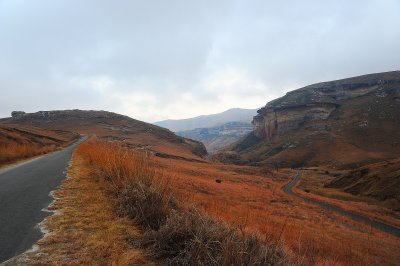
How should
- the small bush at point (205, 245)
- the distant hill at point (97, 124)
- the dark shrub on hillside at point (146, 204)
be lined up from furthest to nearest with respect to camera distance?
the distant hill at point (97, 124)
the dark shrub on hillside at point (146, 204)
the small bush at point (205, 245)

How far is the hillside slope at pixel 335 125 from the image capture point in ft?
383

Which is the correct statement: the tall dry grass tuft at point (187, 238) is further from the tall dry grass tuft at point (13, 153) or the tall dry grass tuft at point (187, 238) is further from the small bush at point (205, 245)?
the tall dry grass tuft at point (13, 153)

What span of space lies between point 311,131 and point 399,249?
128 m

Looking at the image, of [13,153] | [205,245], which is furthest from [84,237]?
[13,153]

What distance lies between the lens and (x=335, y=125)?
140 meters

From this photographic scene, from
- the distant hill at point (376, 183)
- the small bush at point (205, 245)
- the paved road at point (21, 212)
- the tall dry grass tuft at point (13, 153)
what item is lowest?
the distant hill at point (376, 183)

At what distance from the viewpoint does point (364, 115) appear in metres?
137

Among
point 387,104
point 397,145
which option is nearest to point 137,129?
point 397,145

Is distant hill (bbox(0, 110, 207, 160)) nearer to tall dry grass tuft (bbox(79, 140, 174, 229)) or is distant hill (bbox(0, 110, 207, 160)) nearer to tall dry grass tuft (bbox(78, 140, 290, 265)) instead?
tall dry grass tuft (bbox(79, 140, 174, 229))

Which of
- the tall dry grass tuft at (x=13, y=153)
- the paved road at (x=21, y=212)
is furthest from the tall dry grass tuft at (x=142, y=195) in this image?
the tall dry grass tuft at (x=13, y=153)

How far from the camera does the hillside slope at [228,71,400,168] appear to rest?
116688 millimetres

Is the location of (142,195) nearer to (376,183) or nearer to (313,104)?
(376,183)

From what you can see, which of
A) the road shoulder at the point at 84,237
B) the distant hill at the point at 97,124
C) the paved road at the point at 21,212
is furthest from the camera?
the distant hill at the point at 97,124

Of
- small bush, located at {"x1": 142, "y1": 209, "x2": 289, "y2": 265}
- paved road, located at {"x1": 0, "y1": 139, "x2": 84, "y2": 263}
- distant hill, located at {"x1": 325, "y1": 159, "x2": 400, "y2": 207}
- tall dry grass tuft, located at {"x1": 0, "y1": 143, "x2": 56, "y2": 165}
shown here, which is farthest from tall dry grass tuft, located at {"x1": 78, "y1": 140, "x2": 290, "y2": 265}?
distant hill, located at {"x1": 325, "y1": 159, "x2": 400, "y2": 207}
